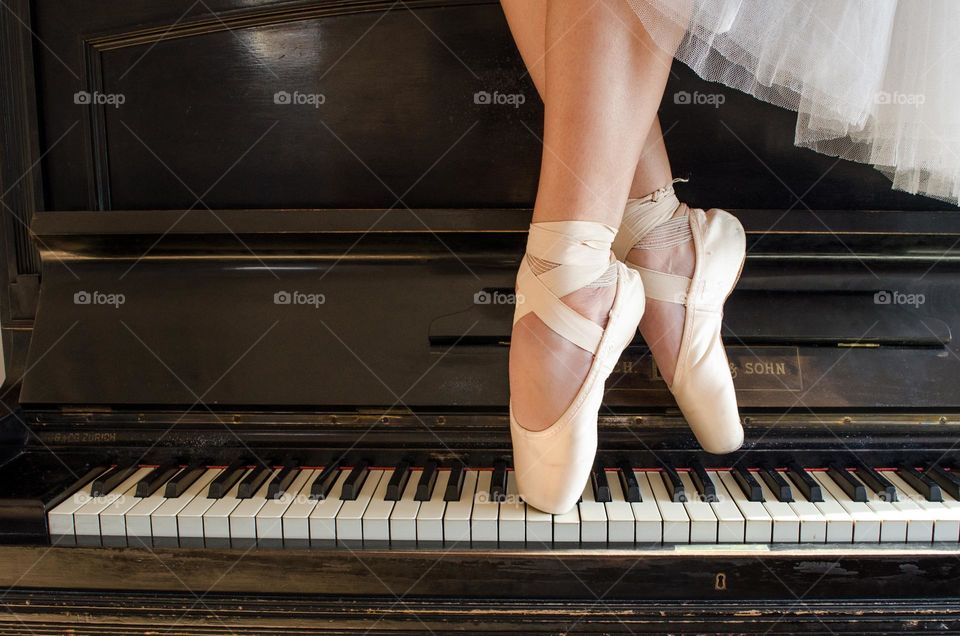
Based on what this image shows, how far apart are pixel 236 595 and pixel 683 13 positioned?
3.17 feet

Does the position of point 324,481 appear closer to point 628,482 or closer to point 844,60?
point 628,482

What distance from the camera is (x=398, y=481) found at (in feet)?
3.07

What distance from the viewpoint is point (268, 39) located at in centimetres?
125

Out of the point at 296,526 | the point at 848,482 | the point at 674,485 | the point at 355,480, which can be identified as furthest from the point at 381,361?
the point at 848,482

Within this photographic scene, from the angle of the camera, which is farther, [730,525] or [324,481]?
[324,481]

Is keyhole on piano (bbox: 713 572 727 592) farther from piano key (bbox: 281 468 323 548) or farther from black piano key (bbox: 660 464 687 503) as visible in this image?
piano key (bbox: 281 468 323 548)

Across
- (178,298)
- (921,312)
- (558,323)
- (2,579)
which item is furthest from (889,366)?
(2,579)

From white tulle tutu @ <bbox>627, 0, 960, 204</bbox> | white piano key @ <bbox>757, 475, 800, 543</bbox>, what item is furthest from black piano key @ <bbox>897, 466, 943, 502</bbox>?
white tulle tutu @ <bbox>627, 0, 960, 204</bbox>

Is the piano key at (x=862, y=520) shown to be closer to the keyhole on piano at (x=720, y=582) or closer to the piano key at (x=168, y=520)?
the keyhole on piano at (x=720, y=582)

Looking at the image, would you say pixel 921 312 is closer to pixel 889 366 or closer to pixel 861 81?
pixel 889 366

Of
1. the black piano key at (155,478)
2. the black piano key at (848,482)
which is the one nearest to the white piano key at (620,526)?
the black piano key at (848,482)

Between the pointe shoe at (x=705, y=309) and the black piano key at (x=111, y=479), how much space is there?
0.88 meters

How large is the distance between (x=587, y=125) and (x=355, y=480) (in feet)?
2.06

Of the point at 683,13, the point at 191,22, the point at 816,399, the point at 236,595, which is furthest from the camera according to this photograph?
the point at 191,22
